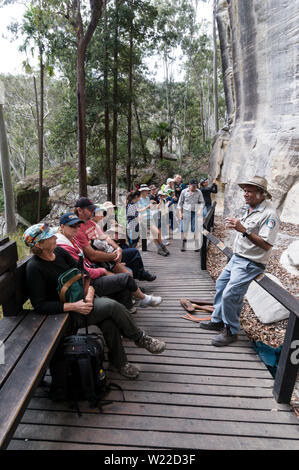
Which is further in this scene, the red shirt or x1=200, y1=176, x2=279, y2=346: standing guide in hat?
the red shirt

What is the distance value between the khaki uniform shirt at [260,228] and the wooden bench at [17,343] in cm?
183

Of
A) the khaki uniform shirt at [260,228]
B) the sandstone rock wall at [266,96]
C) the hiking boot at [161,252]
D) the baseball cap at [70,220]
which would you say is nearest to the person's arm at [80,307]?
the baseball cap at [70,220]

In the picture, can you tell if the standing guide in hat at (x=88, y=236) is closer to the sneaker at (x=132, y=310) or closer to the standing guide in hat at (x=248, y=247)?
the sneaker at (x=132, y=310)

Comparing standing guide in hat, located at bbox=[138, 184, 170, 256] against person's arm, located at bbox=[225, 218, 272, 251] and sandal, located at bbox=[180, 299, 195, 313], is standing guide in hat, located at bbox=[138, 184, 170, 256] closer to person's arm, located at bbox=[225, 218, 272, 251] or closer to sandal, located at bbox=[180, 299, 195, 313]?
sandal, located at bbox=[180, 299, 195, 313]

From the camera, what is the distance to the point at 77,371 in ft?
6.94

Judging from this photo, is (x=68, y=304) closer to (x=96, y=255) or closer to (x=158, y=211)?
(x=96, y=255)

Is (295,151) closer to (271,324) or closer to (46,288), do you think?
(271,324)

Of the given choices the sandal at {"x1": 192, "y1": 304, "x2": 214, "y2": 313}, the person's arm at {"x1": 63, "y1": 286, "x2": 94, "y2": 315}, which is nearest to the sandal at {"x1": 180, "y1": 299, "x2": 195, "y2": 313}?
the sandal at {"x1": 192, "y1": 304, "x2": 214, "y2": 313}

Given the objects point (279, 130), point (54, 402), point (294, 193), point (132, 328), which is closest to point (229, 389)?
point (132, 328)

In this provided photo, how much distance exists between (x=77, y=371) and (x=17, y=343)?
1.58 ft

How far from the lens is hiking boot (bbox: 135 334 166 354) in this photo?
2.68 m

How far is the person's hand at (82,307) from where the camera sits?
236 cm

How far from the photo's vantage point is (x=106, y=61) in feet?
39.6

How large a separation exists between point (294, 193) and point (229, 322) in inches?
204
